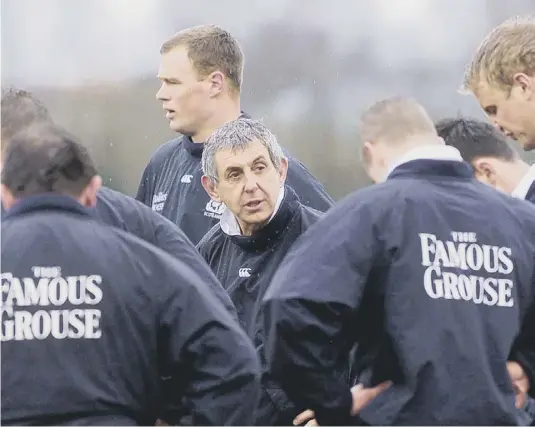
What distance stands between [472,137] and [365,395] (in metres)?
1.43

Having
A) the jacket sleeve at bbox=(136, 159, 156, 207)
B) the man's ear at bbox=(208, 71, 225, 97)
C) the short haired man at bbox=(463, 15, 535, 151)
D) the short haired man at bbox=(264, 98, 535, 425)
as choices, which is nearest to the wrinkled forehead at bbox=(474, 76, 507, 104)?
the short haired man at bbox=(463, 15, 535, 151)

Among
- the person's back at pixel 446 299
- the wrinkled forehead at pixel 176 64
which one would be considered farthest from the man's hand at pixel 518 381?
the wrinkled forehead at pixel 176 64

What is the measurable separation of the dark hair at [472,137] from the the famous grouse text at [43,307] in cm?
185

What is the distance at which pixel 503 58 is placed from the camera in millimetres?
4055

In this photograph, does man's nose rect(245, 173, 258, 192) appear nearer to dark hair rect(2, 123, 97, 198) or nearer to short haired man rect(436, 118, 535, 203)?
short haired man rect(436, 118, 535, 203)

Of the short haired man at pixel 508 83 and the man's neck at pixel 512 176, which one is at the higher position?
the short haired man at pixel 508 83

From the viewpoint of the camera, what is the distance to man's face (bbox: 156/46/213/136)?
5.27 meters

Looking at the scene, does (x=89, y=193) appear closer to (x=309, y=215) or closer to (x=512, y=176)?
(x=309, y=215)

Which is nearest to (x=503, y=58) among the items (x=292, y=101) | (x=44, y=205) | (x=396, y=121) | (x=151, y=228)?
(x=396, y=121)

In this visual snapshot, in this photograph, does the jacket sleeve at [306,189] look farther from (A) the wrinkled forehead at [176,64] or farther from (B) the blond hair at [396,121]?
(B) the blond hair at [396,121]

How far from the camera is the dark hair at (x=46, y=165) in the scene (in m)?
3.22

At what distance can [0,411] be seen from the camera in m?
3.15

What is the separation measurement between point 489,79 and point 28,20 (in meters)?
10.9

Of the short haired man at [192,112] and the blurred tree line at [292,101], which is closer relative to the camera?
the short haired man at [192,112]
